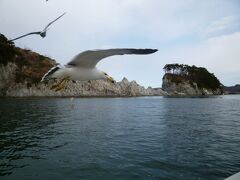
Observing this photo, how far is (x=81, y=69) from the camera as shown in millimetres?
12156

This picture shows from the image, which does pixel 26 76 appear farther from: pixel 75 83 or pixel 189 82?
pixel 189 82

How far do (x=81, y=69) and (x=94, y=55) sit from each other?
4.20ft

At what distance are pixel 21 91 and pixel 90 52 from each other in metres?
89.7

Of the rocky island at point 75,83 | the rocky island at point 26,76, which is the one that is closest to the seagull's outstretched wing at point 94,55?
the rocky island at point 75,83

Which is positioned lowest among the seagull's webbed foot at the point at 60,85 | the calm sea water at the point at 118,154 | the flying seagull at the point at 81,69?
the calm sea water at the point at 118,154

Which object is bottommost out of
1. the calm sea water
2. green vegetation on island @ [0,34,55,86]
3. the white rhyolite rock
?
the calm sea water

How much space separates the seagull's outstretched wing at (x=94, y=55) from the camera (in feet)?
32.2

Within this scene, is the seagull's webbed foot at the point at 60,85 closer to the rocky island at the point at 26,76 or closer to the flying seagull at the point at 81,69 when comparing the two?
the flying seagull at the point at 81,69

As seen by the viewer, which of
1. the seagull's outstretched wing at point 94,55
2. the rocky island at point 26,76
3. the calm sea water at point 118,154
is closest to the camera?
the seagull's outstretched wing at point 94,55

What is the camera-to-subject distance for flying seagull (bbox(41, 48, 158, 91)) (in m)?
10.6

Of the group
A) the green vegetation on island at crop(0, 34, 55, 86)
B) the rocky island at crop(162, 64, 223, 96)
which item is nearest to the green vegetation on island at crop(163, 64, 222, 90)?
the rocky island at crop(162, 64, 223, 96)

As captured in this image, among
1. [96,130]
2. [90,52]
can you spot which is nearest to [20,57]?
[96,130]

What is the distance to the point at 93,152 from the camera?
17.1m

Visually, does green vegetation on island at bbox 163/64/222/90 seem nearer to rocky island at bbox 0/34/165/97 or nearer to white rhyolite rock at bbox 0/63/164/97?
white rhyolite rock at bbox 0/63/164/97
